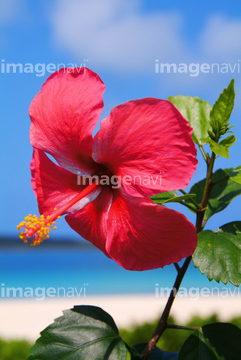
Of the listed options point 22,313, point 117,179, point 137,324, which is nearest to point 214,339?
point 117,179

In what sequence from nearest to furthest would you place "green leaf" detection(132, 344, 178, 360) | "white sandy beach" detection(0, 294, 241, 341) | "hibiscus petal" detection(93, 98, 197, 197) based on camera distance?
"hibiscus petal" detection(93, 98, 197, 197)
"green leaf" detection(132, 344, 178, 360)
"white sandy beach" detection(0, 294, 241, 341)

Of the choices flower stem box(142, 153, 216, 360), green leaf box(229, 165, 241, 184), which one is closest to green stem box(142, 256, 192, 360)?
flower stem box(142, 153, 216, 360)

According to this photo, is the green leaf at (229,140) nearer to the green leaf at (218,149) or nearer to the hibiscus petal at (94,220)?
the green leaf at (218,149)

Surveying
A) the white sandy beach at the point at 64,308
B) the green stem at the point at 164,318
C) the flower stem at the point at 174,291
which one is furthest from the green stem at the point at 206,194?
the white sandy beach at the point at 64,308

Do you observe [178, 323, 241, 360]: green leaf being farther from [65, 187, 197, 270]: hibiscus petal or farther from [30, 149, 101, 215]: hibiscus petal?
[30, 149, 101, 215]: hibiscus petal

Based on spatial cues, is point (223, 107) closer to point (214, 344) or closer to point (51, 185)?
point (51, 185)

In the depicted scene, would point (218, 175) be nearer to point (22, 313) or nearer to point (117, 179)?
point (117, 179)
